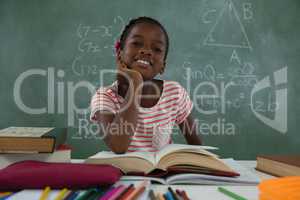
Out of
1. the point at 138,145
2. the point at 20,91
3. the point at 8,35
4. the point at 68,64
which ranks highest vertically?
the point at 8,35

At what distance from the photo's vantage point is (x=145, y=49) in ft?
4.01

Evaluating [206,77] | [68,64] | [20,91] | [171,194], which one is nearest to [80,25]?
[68,64]

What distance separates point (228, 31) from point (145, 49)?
1579 mm

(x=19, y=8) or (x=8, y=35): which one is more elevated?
(x=19, y=8)

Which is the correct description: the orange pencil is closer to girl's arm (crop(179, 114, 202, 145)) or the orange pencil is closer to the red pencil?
the red pencil

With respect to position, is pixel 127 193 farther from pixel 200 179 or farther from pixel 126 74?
pixel 126 74

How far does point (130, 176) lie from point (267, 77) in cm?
221

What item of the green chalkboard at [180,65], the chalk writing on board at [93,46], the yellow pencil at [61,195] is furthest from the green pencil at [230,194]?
the chalk writing on board at [93,46]

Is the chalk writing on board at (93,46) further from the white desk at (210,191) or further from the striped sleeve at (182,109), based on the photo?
the white desk at (210,191)

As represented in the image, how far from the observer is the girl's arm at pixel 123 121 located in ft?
3.18

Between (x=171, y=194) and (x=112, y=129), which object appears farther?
(x=112, y=129)

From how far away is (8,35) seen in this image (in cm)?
256

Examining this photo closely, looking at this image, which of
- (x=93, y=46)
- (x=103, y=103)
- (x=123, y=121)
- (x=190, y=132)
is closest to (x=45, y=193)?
(x=123, y=121)

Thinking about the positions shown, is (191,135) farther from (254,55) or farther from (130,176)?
(254,55)
